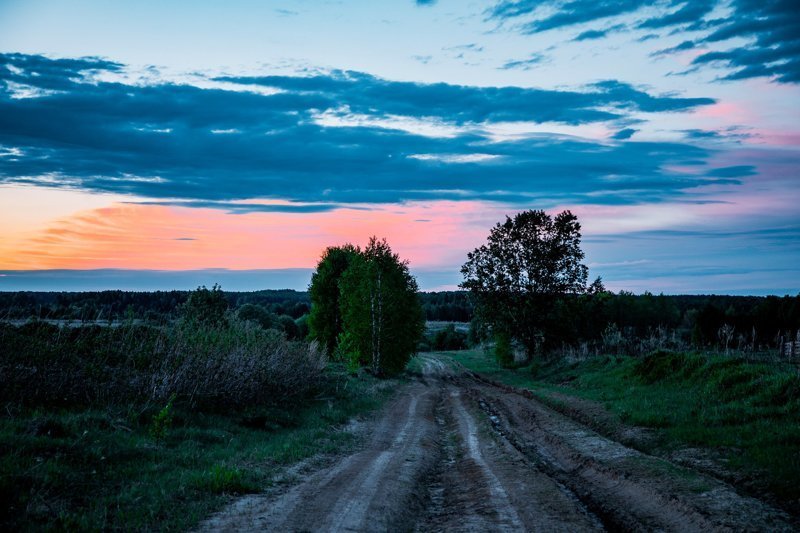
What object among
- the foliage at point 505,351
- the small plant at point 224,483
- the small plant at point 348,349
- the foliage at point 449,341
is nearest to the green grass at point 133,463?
the small plant at point 224,483

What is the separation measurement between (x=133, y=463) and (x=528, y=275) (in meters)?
42.0

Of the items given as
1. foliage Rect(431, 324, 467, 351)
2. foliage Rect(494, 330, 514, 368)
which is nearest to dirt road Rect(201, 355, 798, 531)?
foliage Rect(494, 330, 514, 368)

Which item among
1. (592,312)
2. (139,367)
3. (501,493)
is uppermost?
(592,312)

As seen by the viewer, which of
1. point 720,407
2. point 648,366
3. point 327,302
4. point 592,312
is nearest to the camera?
point 720,407

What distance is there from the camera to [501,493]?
10961 millimetres

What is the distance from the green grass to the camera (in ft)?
28.9

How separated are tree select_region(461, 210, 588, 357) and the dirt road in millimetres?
32578

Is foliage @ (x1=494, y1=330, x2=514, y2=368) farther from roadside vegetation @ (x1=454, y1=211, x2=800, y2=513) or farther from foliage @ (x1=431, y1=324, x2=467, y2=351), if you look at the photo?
foliage @ (x1=431, y1=324, x2=467, y2=351)

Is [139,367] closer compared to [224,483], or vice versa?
[224,483]

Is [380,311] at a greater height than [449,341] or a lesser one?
greater

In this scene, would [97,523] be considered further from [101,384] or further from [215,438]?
[101,384]

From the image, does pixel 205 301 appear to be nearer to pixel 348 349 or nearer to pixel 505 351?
pixel 348 349

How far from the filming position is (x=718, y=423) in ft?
54.5

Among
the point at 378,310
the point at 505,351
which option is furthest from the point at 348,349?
the point at 505,351
